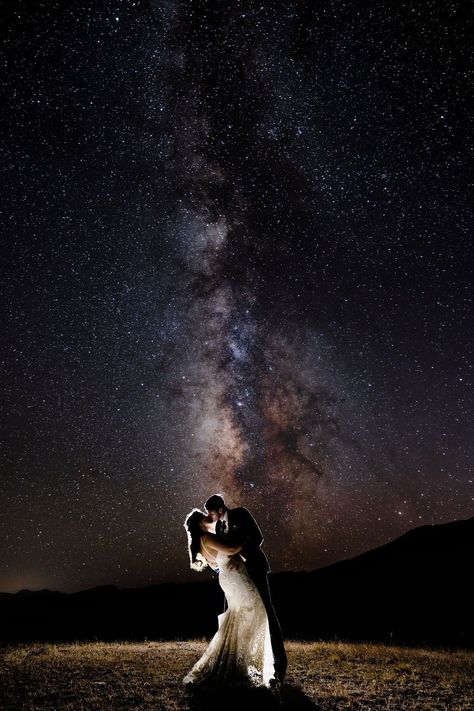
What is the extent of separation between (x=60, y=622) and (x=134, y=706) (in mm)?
46630

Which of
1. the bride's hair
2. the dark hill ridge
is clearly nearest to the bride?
the bride's hair

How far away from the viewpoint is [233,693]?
4.70 m

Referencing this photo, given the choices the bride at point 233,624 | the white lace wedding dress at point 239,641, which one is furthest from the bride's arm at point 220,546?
the white lace wedding dress at point 239,641

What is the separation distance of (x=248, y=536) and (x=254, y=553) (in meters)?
0.26

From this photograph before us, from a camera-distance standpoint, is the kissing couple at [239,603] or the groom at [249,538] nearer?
the kissing couple at [239,603]

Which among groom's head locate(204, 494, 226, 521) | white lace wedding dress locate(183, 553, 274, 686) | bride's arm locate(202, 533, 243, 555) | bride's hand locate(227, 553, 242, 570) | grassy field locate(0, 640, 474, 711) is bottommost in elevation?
grassy field locate(0, 640, 474, 711)

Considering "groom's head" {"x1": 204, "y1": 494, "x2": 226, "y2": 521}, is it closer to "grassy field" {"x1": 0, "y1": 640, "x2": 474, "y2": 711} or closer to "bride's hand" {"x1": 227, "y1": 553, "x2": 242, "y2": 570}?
"bride's hand" {"x1": 227, "y1": 553, "x2": 242, "y2": 570}

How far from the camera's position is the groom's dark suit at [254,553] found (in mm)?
5180

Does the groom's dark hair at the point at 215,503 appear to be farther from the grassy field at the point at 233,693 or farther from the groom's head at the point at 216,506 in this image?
the grassy field at the point at 233,693

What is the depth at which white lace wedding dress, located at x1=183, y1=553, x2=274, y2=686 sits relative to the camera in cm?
496

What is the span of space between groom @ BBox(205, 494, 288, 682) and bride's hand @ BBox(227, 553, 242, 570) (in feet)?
0.37

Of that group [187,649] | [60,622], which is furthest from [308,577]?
[187,649]

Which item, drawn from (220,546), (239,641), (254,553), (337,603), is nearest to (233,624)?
(239,641)

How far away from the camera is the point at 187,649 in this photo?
363 inches
